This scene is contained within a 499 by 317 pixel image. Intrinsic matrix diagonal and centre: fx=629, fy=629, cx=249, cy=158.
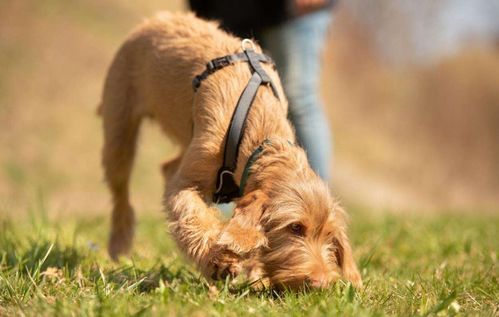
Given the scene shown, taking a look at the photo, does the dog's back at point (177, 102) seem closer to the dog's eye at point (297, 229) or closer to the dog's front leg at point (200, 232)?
the dog's front leg at point (200, 232)

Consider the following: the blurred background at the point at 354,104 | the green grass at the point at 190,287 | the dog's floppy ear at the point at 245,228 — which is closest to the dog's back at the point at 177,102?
the dog's floppy ear at the point at 245,228

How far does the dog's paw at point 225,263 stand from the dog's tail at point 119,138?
1.49 metres

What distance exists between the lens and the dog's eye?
2814mm

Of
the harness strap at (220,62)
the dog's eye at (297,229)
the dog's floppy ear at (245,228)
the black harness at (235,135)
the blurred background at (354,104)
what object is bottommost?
the blurred background at (354,104)

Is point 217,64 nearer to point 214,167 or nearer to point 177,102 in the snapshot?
point 177,102

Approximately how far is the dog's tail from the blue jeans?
1.06 metres

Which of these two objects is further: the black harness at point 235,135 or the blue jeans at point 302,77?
the blue jeans at point 302,77

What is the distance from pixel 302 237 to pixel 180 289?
0.60 m

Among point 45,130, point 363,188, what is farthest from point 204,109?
point 363,188

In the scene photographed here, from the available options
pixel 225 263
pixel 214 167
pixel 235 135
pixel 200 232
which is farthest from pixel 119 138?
pixel 225 263

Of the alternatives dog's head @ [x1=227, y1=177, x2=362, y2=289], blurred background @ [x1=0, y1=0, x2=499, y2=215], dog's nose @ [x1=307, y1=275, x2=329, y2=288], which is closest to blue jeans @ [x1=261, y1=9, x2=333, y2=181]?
dog's head @ [x1=227, y1=177, x2=362, y2=289]

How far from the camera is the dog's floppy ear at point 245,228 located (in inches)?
106

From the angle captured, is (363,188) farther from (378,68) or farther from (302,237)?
(302,237)

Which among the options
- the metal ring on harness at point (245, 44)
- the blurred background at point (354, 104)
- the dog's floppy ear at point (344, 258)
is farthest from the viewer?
the blurred background at point (354, 104)
